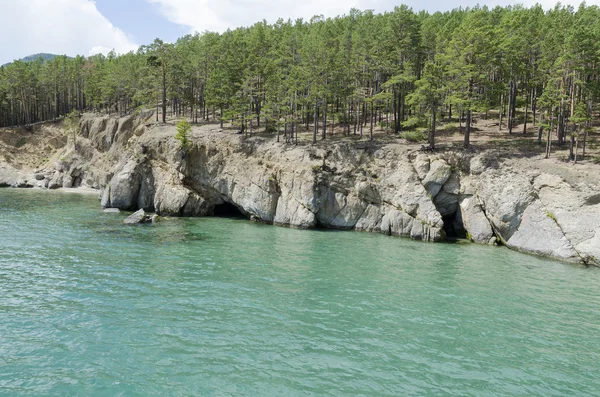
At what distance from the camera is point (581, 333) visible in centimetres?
1769

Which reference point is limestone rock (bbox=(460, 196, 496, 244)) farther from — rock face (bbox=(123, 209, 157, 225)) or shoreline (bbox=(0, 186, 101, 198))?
shoreline (bbox=(0, 186, 101, 198))

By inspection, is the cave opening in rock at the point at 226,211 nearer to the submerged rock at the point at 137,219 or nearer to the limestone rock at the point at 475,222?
the submerged rock at the point at 137,219

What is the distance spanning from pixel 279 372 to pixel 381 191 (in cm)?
3135

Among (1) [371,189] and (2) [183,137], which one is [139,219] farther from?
Result: (1) [371,189]

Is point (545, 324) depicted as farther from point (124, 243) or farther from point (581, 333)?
point (124, 243)

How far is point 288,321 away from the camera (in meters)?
17.9

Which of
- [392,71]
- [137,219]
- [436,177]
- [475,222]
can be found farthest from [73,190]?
[475,222]

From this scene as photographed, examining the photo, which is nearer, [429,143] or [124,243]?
[124,243]

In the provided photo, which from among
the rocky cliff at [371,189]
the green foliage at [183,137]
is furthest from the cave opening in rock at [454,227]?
the green foliage at [183,137]

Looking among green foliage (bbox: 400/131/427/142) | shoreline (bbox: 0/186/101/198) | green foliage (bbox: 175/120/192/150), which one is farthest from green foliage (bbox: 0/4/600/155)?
shoreline (bbox: 0/186/101/198)

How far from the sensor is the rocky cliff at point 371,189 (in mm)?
33031

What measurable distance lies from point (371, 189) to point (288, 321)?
2728 cm

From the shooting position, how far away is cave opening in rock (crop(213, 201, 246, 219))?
2002 inches

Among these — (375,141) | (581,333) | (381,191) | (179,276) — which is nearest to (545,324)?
(581,333)
